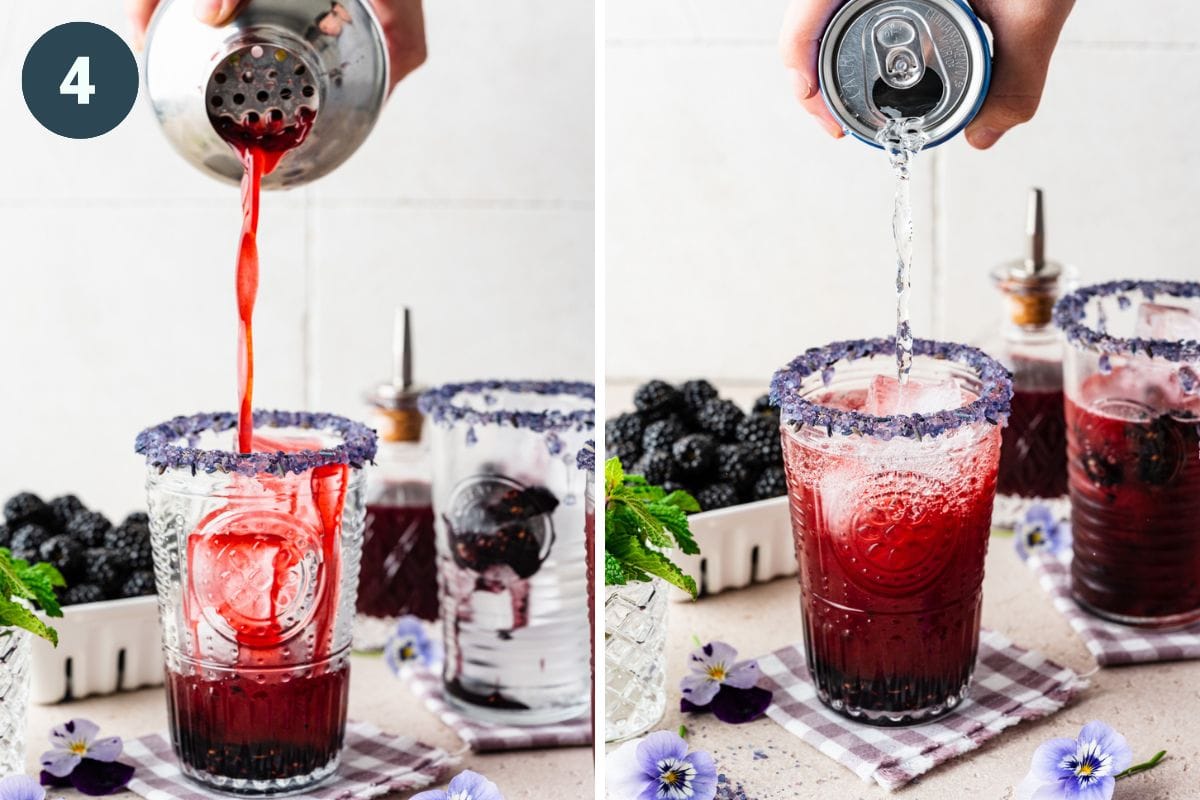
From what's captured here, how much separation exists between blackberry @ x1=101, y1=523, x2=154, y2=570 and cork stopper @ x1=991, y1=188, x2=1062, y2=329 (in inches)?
26.8

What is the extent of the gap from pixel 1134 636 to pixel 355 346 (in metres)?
0.74

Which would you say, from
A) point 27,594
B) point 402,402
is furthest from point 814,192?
point 27,594

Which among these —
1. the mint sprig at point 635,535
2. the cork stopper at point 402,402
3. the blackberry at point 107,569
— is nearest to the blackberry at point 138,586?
the blackberry at point 107,569

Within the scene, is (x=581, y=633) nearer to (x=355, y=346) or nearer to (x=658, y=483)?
(x=658, y=483)

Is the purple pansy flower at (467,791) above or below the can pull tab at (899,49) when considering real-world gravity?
below

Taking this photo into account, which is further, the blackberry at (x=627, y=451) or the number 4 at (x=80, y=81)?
the blackberry at (x=627, y=451)

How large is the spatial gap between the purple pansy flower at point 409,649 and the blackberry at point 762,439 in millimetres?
261

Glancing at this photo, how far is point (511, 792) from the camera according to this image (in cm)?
83

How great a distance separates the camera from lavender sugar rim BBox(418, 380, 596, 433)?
89cm

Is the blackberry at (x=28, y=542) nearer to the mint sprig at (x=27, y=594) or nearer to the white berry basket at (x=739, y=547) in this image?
the mint sprig at (x=27, y=594)

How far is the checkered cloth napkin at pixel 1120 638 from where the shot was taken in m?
0.92

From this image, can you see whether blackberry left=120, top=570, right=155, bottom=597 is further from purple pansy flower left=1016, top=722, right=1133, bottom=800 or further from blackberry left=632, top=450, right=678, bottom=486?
purple pansy flower left=1016, top=722, right=1133, bottom=800

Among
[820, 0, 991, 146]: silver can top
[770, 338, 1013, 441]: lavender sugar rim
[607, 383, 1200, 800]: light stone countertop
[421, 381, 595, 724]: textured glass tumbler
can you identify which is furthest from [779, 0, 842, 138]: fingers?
[607, 383, 1200, 800]: light stone countertop

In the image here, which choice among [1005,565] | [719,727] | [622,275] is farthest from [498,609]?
[622,275]
